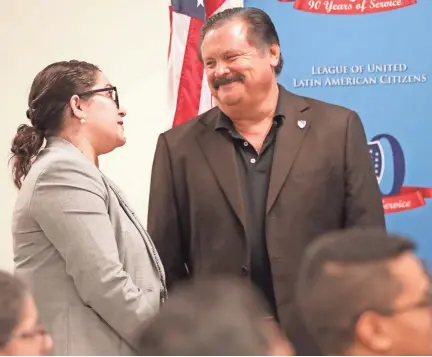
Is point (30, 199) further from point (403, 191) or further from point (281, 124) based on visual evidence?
point (403, 191)

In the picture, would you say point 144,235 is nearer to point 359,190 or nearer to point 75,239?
point 75,239

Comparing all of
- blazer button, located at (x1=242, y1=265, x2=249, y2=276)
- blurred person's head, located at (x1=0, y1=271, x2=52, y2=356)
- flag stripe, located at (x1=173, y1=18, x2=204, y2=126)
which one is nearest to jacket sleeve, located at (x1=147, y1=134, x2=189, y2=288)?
blazer button, located at (x1=242, y1=265, x2=249, y2=276)

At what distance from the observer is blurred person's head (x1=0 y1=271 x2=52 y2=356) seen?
141 centimetres

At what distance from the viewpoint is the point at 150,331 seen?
1.13 m

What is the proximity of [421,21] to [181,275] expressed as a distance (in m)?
1.64

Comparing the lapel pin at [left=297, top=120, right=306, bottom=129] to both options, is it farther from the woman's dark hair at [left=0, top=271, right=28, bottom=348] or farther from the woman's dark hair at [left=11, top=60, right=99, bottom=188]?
the woman's dark hair at [left=0, top=271, right=28, bottom=348]

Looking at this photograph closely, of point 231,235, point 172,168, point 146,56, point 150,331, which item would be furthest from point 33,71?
point 150,331

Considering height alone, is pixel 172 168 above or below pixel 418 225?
above

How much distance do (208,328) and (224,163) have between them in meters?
1.24

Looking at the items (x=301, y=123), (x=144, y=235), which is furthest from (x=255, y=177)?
(x=144, y=235)

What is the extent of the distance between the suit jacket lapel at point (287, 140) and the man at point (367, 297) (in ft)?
2.56

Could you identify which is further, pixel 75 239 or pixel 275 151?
pixel 275 151

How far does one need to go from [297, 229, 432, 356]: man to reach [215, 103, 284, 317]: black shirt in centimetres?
79

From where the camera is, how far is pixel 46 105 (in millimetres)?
2211
